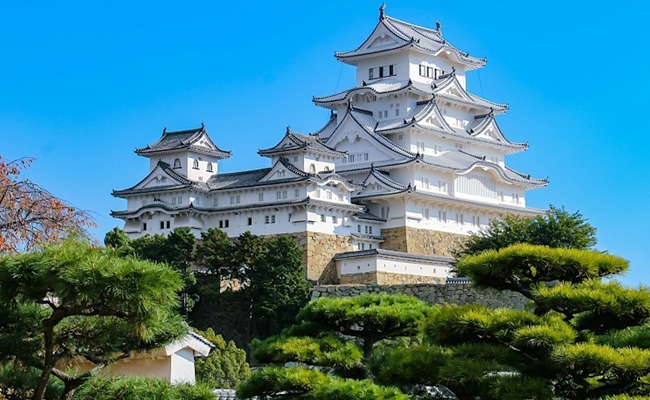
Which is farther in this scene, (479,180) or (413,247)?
(479,180)

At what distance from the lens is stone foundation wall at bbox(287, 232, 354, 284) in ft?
158

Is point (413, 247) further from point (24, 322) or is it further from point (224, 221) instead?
point (24, 322)

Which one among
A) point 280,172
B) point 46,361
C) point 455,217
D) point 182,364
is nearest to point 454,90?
point 455,217

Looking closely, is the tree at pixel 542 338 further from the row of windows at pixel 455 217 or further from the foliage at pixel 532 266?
the row of windows at pixel 455 217

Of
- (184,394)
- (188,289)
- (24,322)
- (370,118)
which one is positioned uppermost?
(370,118)

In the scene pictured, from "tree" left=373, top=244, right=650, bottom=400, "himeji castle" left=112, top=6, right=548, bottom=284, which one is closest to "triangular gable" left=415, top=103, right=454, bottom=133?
"himeji castle" left=112, top=6, right=548, bottom=284

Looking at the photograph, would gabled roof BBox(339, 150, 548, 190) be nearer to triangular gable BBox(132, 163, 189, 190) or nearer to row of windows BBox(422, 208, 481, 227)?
row of windows BBox(422, 208, 481, 227)

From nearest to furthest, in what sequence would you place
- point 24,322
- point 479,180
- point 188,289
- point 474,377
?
1. point 24,322
2. point 474,377
3. point 188,289
4. point 479,180

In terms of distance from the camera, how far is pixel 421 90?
58.3 meters

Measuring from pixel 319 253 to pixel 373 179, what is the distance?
5820mm

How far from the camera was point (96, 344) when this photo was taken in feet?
44.1

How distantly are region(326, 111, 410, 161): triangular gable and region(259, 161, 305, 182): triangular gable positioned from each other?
657cm

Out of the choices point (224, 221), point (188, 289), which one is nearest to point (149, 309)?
point (188, 289)

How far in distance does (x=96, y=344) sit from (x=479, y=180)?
1759 inches
